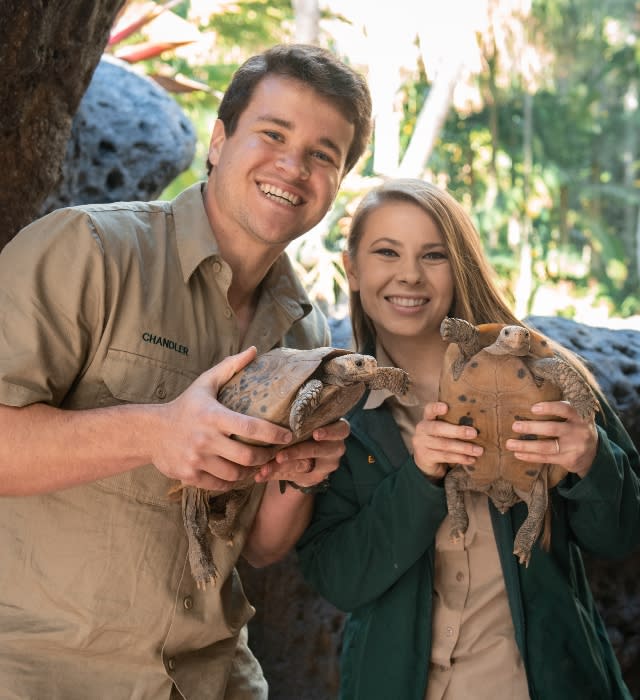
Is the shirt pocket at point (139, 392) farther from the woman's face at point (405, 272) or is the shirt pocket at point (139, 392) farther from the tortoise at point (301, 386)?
the woman's face at point (405, 272)

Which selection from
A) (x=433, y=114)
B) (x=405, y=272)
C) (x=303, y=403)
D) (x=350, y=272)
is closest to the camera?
(x=303, y=403)

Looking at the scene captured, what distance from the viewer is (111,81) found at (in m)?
5.06

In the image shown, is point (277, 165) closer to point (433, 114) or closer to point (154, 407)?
point (154, 407)

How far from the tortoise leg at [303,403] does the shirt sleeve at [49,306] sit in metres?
0.49

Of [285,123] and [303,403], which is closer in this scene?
[303,403]

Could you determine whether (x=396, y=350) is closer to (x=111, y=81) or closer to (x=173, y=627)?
(x=173, y=627)

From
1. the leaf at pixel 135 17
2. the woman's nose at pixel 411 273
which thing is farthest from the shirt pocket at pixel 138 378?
the leaf at pixel 135 17

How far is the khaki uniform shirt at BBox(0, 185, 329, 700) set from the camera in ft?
5.81

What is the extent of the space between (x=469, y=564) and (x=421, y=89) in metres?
12.0

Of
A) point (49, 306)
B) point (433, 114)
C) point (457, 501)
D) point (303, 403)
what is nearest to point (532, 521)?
point (457, 501)

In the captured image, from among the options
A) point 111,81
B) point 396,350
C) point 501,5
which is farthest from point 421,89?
point 396,350

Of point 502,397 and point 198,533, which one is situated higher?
point 502,397

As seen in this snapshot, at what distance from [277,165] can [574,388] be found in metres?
0.92

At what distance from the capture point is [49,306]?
1774 mm
